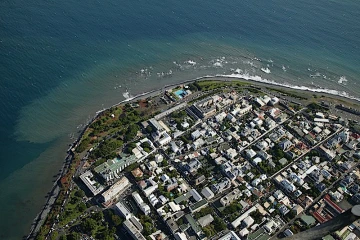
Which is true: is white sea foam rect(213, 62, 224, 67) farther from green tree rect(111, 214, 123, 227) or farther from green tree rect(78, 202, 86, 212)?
green tree rect(78, 202, 86, 212)

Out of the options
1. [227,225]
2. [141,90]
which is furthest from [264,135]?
[141,90]

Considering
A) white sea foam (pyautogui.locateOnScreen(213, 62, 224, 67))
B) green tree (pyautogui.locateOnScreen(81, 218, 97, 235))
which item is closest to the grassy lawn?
white sea foam (pyautogui.locateOnScreen(213, 62, 224, 67))

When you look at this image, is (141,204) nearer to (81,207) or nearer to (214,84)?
(81,207)

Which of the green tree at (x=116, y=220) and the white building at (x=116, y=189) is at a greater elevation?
the white building at (x=116, y=189)

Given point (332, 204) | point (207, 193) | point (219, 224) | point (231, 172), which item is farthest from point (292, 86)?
point (219, 224)

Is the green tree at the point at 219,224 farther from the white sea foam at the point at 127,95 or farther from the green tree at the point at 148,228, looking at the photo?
the white sea foam at the point at 127,95

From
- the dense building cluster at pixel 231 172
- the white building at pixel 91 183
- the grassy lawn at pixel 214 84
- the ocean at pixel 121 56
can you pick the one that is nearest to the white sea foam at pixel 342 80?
the ocean at pixel 121 56

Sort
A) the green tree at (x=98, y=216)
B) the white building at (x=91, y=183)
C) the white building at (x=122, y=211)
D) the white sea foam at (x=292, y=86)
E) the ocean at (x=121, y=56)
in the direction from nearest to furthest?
1. the white building at (x=122, y=211)
2. the green tree at (x=98, y=216)
3. the white building at (x=91, y=183)
4. the ocean at (x=121, y=56)
5. the white sea foam at (x=292, y=86)
